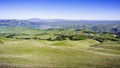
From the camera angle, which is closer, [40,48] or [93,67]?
[93,67]

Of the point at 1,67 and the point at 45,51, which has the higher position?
the point at 1,67

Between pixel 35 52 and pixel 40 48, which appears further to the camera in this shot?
pixel 40 48

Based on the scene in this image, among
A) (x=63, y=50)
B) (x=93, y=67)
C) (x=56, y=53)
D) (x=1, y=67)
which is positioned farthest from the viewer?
(x=63, y=50)

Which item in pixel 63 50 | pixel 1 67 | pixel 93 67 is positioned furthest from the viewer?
pixel 63 50

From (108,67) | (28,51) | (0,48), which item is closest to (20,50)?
(28,51)

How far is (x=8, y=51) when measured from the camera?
58594 millimetres

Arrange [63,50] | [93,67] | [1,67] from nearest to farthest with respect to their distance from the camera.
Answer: [1,67], [93,67], [63,50]

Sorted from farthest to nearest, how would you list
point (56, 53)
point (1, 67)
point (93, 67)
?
point (56, 53) < point (93, 67) < point (1, 67)

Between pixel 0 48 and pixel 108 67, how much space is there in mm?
35774

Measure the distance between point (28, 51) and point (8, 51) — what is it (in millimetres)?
5643

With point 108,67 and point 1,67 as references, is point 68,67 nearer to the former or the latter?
point 108,67

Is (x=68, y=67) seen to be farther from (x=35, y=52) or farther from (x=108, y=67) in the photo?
(x=35, y=52)

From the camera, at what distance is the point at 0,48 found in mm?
61594

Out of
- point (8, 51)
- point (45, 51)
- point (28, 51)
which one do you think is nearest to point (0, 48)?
point (8, 51)
